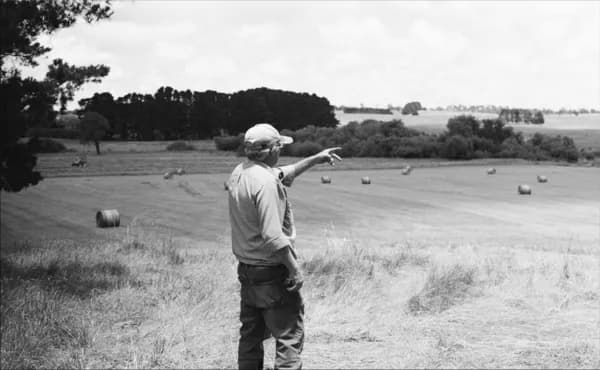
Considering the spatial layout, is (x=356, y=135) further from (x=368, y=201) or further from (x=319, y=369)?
(x=319, y=369)

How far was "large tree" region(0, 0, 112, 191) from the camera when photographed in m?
14.1

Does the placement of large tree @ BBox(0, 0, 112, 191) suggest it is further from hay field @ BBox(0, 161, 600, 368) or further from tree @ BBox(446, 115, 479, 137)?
tree @ BBox(446, 115, 479, 137)

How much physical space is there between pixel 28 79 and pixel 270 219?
38.7 feet

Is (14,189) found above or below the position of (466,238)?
above

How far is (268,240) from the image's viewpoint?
498 centimetres

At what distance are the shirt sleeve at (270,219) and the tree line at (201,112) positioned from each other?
28796 millimetres

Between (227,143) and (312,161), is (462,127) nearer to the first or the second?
(227,143)

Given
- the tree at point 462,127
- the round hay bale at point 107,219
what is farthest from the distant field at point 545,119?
the round hay bale at point 107,219

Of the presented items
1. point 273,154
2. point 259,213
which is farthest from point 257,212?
point 273,154

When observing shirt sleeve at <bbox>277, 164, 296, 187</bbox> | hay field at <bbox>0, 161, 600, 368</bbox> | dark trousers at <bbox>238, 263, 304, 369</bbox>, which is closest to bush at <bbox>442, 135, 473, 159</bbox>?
hay field at <bbox>0, 161, 600, 368</bbox>

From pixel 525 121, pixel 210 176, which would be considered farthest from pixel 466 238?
pixel 525 121

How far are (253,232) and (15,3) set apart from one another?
11996mm

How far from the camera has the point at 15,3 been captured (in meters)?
14.8

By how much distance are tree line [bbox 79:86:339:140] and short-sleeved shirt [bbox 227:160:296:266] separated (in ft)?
93.7
